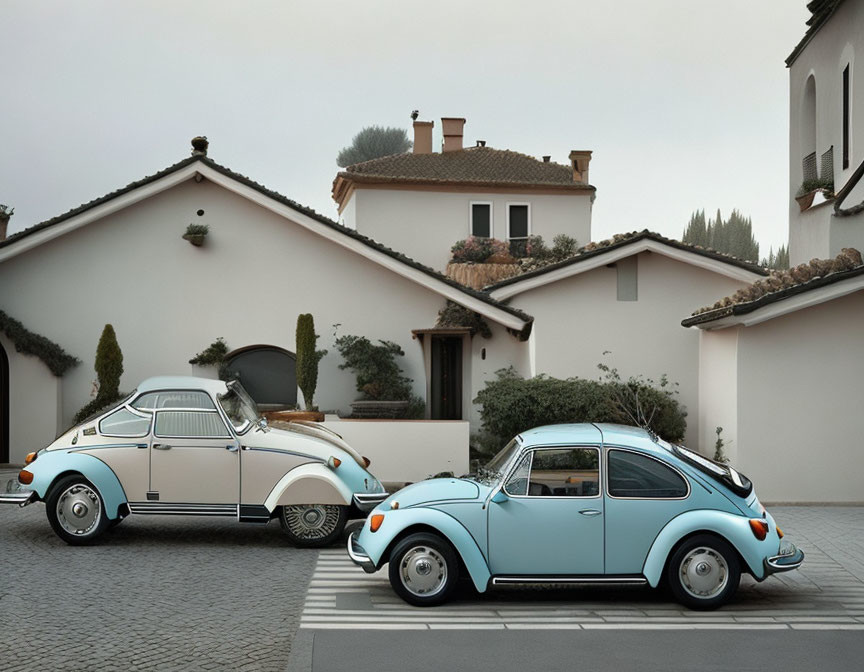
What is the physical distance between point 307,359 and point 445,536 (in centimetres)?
969

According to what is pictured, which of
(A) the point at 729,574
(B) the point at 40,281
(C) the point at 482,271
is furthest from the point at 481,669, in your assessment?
(C) the point at 482,271

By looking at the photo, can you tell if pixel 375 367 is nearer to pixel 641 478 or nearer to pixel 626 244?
pixel 626 244

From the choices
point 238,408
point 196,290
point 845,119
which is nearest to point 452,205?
point 845,119

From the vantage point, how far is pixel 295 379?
19.7m

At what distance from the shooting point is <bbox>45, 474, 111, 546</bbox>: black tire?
11727 mm

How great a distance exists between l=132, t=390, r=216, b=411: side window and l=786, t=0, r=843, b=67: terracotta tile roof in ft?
49.8

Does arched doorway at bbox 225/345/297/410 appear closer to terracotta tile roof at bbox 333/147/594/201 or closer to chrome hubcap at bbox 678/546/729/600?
chrome hubcap at bbox 678/546/729/600

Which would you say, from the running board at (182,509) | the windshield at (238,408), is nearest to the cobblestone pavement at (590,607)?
the running board at (182,509)

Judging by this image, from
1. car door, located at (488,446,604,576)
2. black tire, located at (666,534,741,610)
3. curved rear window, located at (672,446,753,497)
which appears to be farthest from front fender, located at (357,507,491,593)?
curved rear window, located at (672,446,753,497)

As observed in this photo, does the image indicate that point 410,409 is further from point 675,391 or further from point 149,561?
point 149,561

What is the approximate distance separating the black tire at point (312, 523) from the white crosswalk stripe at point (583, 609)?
1.55 metres

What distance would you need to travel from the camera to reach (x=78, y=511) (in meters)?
11.7

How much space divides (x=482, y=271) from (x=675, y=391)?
1323 cm

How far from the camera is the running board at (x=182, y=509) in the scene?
38.8 ft
